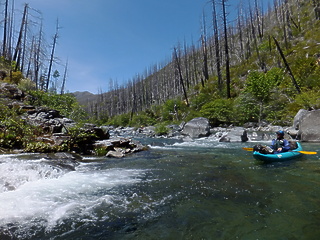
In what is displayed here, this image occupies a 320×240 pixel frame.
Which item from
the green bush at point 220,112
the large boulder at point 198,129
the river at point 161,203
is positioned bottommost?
the river at point 161,203

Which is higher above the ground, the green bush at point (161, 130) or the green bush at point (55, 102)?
the green bush at point (55, 102)

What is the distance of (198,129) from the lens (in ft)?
52.2

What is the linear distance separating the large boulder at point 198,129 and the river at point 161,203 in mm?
9719

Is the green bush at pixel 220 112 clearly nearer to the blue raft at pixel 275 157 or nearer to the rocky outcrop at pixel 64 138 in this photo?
the rocky outcrop at pixel 64 138

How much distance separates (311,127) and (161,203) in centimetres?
1046

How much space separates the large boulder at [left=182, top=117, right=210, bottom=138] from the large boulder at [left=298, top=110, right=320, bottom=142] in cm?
639

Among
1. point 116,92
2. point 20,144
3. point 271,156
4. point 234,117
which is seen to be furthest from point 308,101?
point 116,92

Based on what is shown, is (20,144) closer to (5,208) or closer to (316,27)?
(5,208)

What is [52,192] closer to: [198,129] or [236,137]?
[236,137]

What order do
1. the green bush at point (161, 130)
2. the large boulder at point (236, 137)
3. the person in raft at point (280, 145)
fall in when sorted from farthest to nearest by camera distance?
the green bush at point (161, 130) < the large boulder at point (236, 137) < the person in raft at point (280, 145)

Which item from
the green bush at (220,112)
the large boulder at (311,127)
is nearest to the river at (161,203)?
the large boulder at (311,127)

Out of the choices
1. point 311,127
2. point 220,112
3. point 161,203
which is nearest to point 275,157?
point 161,203

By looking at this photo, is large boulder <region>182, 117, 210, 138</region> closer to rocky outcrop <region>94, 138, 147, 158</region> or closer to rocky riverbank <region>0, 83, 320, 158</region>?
rocky riverbank <region>0, 83, 320, 158</region>

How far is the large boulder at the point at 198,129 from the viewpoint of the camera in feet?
51.1
